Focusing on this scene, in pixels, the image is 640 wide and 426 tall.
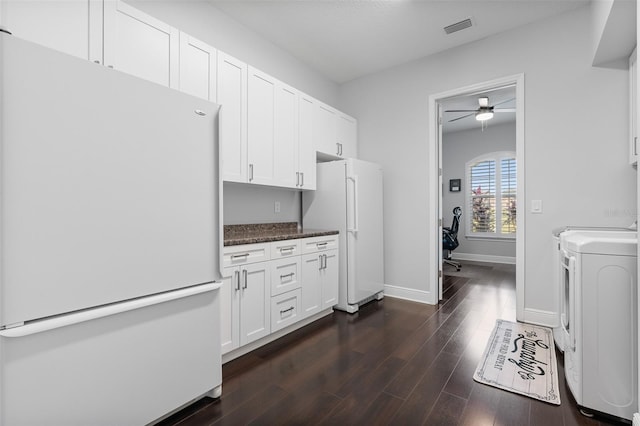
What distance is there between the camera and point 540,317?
2.91 m

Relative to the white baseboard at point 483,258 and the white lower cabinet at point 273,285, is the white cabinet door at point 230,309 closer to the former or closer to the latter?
the white lower cabinet at point 273,285

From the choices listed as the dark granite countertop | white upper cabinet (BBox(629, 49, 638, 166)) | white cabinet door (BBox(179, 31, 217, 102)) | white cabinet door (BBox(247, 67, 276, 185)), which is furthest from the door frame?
white cabinet door (BBox(179, 31, 217, 102))

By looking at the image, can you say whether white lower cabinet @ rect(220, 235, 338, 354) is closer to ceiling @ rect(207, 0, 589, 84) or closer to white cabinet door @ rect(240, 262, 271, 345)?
white cabinet door @ rect(240, 262, 271, 345)

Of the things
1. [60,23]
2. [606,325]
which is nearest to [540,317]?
[606,325]

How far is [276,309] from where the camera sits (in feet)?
8.33

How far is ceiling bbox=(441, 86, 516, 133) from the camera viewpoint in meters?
4.52

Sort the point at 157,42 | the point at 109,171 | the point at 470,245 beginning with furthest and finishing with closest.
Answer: the point at 470,245 → the point at 157,42 → the point at 109,171

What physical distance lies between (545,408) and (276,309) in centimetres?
184

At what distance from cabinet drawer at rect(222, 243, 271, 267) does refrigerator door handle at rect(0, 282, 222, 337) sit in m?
0.46

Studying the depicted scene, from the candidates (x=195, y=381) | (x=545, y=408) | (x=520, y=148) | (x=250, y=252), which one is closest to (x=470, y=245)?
(x=520, y=148)

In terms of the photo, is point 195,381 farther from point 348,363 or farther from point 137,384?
point 348,363

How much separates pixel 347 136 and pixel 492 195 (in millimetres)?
4119

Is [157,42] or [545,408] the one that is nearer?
[545,408]

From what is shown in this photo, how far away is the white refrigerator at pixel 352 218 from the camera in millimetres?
3293
